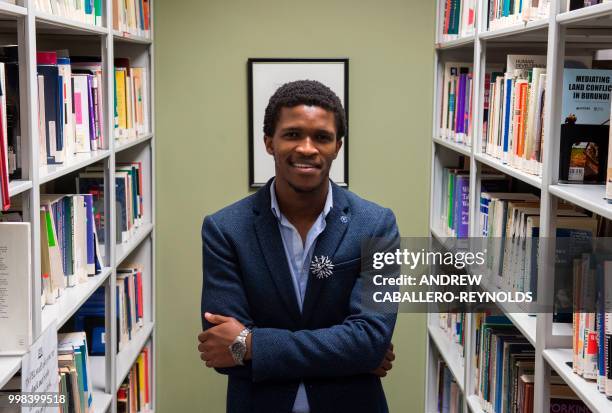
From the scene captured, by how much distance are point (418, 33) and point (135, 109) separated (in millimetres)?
1457

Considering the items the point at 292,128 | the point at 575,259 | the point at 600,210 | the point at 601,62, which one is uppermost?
the point at 601,62

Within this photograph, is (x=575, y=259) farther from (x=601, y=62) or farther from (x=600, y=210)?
(x=601, y=62)

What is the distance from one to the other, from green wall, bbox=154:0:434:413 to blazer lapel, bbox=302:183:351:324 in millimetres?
1769

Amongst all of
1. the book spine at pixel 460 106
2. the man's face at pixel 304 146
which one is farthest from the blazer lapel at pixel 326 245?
the book spine at pixel 460 106

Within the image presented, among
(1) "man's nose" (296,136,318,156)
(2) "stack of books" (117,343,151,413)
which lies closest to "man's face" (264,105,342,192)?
(1) "man's nose" (296,136,318,156)

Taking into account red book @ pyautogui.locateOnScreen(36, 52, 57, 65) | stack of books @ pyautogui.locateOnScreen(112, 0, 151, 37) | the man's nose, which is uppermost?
stack of books @ pyautogui.locateOnScreen(112, 0, 151, 37)

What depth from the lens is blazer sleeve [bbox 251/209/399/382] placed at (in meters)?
2.11

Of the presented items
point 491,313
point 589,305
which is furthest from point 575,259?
point 491,313

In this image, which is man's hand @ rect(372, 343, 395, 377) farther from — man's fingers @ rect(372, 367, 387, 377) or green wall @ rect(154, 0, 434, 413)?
green wall @ rect(154, 0, 434, 413)

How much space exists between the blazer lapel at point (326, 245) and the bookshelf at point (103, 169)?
690mm

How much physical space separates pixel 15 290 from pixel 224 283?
1.87ft

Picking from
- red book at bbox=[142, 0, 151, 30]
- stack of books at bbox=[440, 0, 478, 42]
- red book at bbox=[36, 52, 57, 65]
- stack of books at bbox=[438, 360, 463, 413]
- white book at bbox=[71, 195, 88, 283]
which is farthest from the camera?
red book at bbox=[142, 0, 151, 30]

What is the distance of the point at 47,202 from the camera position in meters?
2.30

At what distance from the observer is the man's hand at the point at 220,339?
2.14 metres
